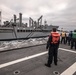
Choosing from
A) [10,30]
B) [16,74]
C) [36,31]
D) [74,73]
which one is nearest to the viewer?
[16,74]

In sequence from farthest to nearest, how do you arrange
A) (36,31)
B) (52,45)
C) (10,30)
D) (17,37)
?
(36,31)
(17,37)
(10,30)
(52,45)

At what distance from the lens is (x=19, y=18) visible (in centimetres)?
2869

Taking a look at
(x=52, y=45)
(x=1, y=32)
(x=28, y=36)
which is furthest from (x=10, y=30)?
(x=52, y=45)

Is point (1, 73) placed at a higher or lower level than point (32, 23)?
lower

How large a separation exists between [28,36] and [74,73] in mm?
22559

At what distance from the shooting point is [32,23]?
3177 centimetres

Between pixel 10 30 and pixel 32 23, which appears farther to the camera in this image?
pixel 32 23

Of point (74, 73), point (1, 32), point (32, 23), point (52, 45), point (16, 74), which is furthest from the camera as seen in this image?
point (32, 23)

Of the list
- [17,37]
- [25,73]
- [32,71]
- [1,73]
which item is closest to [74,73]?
[32,71]

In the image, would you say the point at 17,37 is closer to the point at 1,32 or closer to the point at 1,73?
the point at 1,32

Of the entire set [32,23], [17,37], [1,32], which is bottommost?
[17,37]

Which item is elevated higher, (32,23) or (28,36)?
(32,23)

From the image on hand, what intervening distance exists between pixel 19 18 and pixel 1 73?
90.0 ft

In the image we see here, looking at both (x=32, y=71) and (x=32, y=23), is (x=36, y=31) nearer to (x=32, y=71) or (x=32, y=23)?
(x=32, y=23)
